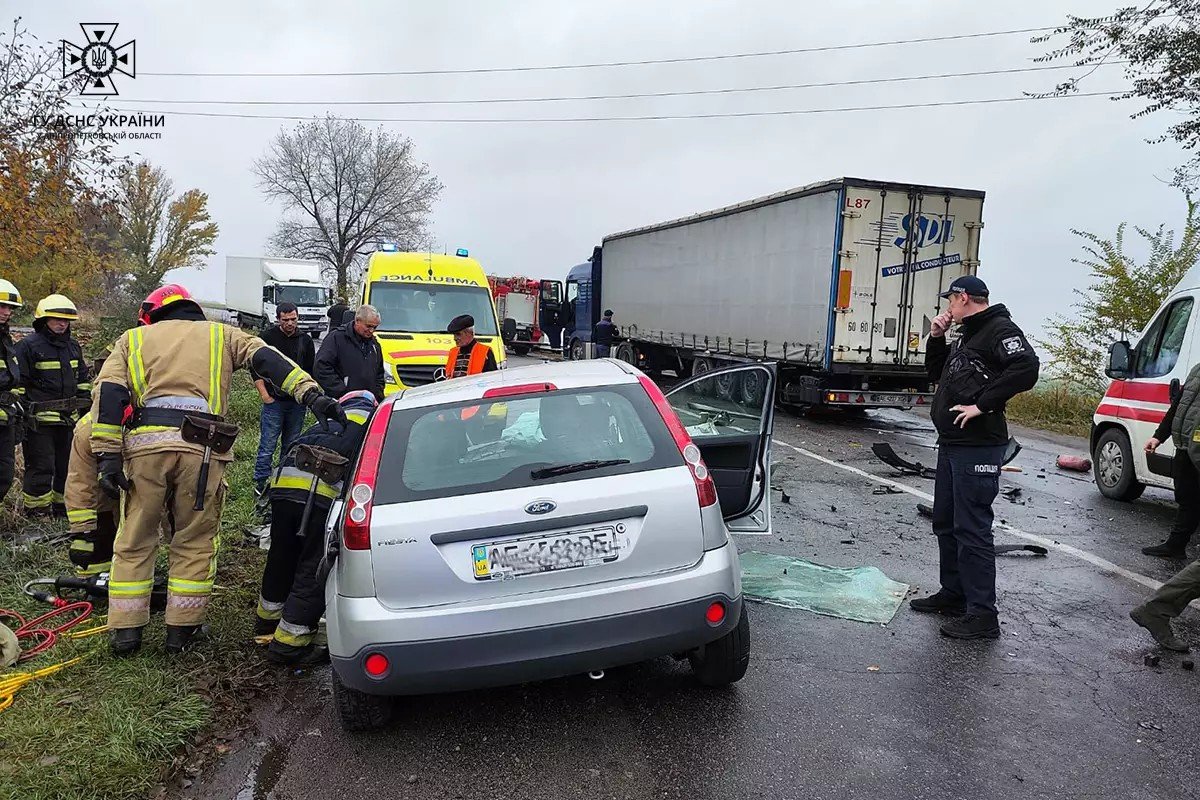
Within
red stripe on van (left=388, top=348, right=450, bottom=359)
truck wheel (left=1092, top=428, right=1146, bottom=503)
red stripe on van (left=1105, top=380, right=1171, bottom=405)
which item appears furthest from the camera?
red stripe on van (left=388, top=348, right=450, bottom=359)

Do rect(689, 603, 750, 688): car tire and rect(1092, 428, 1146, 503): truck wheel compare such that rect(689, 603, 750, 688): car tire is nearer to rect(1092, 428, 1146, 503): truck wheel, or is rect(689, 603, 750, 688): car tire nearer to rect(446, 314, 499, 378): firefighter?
rect(446, 314, 499, 378): firefighter

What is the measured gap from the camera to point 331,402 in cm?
426

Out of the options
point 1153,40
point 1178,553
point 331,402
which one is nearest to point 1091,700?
point 1178,553

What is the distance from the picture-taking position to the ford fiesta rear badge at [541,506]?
9.95ft

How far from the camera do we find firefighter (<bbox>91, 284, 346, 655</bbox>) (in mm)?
3947

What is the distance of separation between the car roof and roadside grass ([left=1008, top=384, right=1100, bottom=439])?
501 inches

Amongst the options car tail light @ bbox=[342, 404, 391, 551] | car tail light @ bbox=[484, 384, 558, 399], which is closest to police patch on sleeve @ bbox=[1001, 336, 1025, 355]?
car tail light @ bbox=[484, 384, 558, 399]

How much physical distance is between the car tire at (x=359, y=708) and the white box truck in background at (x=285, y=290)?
3116 cm

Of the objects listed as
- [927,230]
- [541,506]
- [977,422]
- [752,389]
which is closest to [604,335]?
[927,230]

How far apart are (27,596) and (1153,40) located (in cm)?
1570

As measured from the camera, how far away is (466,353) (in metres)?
7.81

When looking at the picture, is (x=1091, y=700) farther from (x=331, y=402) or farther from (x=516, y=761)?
(x=331, y=402)

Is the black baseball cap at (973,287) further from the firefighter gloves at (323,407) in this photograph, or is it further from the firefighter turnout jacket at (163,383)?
the firefighter turnout jacket at (163,383)

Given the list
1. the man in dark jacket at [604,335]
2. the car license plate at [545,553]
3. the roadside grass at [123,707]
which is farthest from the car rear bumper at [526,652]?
the man in dark jacket at [604,335]
